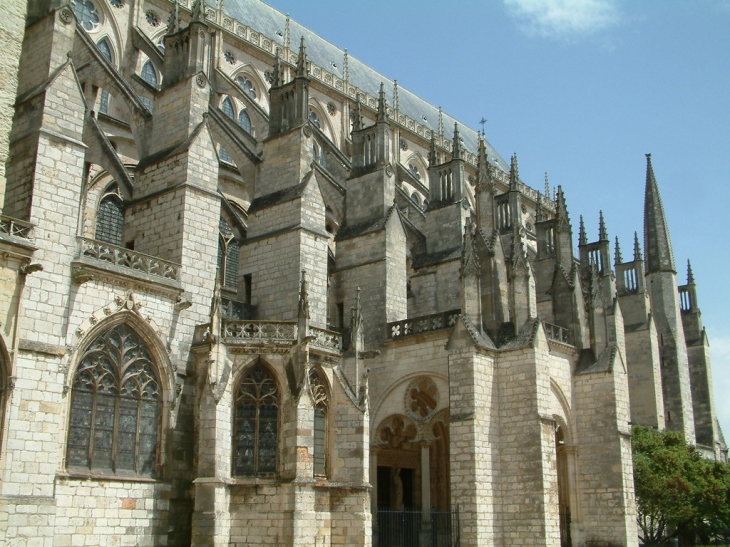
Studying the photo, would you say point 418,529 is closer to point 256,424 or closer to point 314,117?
point 256,424

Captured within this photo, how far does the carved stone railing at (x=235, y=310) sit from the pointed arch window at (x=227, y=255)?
12.3 feet

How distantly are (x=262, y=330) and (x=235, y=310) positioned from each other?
2650mm

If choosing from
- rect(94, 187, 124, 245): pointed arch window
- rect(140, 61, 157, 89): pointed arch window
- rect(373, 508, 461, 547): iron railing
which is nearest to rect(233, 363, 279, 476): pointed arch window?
rect(373, 508, 461, 547): iron railing

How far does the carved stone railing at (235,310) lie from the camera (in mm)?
21281

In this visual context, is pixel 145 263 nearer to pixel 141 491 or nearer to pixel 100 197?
pixel 141 491

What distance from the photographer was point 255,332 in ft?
63.8

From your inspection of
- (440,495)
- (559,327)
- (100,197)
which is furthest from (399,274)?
(100,197)

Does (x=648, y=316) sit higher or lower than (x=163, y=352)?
higher

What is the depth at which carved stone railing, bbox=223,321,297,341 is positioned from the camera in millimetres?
19266

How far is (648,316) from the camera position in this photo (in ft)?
124

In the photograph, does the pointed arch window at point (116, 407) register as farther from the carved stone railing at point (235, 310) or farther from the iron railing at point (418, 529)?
the iron railing at point (418, 529)

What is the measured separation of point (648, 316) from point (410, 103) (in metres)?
18.7

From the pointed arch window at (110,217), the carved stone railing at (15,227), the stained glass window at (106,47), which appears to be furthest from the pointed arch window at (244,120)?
the carved stone railing at (15,227)

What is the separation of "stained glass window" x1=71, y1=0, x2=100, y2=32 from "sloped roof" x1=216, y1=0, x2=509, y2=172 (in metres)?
7.13
